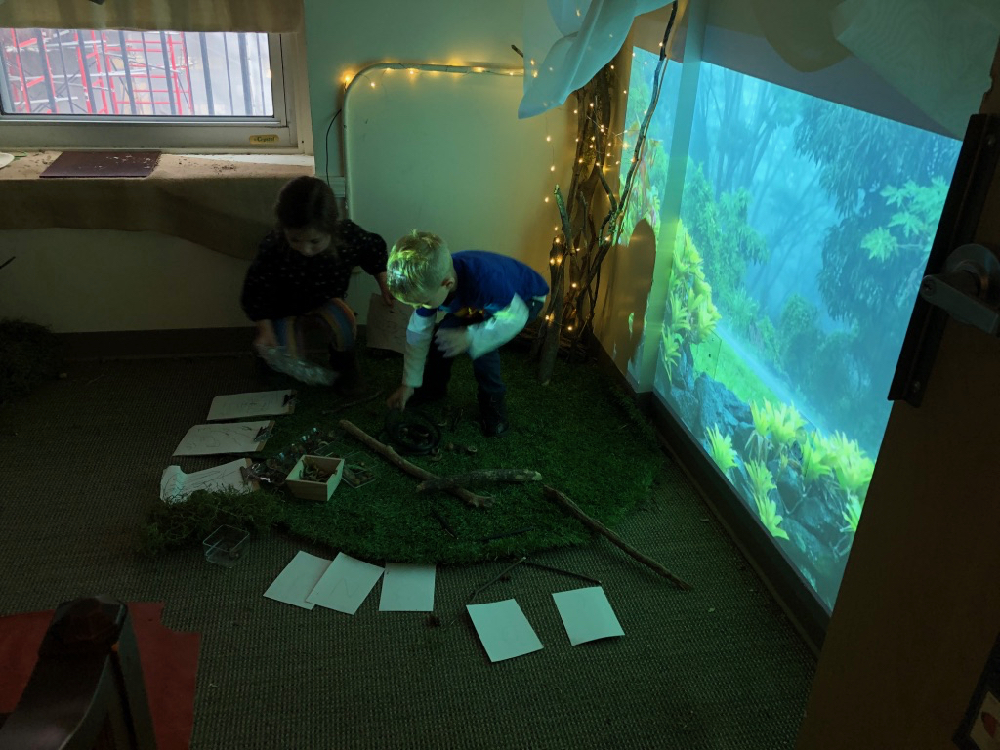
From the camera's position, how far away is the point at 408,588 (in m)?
2.08

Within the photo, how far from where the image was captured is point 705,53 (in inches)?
88.5

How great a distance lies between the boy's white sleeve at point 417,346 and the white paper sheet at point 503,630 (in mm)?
847

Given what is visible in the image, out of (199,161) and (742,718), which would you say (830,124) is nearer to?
(742,718)

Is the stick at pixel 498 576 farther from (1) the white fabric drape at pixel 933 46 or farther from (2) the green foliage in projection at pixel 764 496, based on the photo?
(1) the white fabric drape at pixel 933 46

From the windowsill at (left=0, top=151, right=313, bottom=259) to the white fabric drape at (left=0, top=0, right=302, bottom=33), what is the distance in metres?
0.48

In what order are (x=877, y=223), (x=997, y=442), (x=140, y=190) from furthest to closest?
(x=140, y=190) → (x=877, y=223) → (x=997, y=442)

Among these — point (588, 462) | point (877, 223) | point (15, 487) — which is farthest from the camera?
point (588, 462)

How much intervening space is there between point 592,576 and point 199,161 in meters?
2.12

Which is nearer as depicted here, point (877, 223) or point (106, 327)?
point (877, 223)

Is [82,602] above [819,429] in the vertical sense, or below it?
above

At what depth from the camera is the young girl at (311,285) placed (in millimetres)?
2725

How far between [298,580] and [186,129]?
1899 millimetres

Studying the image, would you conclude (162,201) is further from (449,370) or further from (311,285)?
(449,370)

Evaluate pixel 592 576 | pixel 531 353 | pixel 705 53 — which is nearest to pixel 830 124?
pixel 705 53
